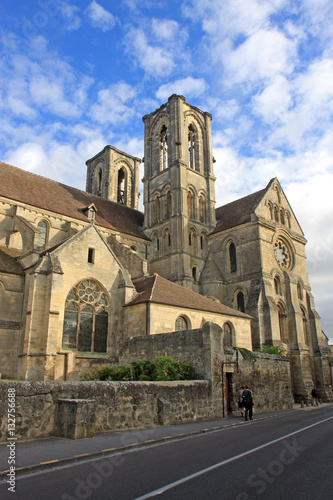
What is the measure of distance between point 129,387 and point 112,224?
2358 cm

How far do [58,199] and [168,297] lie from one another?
1432 centimetres

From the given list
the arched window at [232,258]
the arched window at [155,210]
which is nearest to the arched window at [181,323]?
the arched window at [232,258]

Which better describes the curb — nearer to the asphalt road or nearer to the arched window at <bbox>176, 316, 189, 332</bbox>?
the asphalt road

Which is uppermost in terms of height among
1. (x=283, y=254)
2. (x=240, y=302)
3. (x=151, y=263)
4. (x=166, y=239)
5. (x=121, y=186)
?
(x=121, y=186)

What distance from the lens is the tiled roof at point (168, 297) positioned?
2086cm

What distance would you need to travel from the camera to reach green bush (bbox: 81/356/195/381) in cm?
1395

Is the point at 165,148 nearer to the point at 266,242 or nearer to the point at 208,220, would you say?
the point at 208,220

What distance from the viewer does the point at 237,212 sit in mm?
36812

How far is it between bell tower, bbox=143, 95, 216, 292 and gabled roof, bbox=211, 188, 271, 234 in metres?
1.20

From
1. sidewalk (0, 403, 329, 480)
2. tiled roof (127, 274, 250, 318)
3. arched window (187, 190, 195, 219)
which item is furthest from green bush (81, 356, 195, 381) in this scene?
arched window (187, 190, 195, 219)

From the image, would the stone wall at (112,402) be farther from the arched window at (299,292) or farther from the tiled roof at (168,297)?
the arched window at (299,292)

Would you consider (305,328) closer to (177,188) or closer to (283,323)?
(283,323)

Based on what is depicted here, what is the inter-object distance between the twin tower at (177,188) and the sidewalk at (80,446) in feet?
72.2

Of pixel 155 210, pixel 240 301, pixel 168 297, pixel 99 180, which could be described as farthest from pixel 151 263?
pixel 99 180
